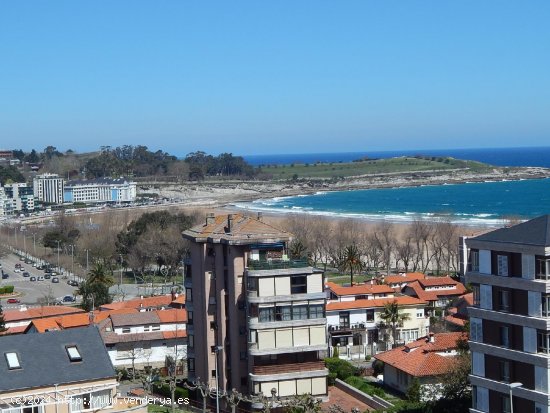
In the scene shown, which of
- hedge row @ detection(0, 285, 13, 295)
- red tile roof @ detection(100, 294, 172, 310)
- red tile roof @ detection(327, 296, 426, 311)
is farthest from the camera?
hedge row @ detection(0, 285, 13, 295)

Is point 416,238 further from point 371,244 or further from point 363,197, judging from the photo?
point 363,197

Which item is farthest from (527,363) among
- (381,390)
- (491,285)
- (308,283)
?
(381,390)

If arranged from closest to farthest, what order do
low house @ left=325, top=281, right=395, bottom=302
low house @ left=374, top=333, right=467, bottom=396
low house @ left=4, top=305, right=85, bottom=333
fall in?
low house @ left=374, top=333, right=467, bottom=396 → low house @ left=4, top=305, right=85, bottom=333 → low house @ left=325, top=281, right=395, bottom=302

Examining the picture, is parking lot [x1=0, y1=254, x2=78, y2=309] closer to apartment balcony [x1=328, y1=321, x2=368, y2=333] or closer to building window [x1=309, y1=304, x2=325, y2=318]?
apartment balcony [x1=328, y1=321, x2=368, y2=333]

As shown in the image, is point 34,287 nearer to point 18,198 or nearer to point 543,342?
point 543,342

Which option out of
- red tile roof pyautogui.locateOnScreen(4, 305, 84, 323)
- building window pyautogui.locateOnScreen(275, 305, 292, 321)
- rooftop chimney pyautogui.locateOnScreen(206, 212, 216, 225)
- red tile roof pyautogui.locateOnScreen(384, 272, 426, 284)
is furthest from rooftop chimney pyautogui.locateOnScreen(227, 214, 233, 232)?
red tile roof pyautogui.locateOnScreen(384, 272, 426, 284)

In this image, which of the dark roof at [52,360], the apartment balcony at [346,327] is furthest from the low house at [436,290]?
the dark roof at [52,360]
